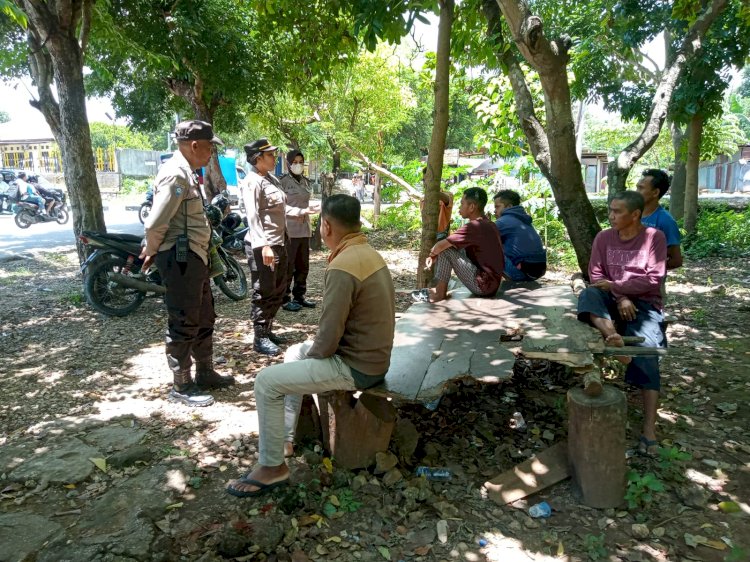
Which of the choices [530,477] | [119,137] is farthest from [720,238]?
[119,137]

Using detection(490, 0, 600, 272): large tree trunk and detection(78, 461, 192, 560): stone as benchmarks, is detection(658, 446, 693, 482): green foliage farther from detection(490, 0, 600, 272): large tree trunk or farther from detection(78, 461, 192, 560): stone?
detection(78, 461, 192, 560): stone

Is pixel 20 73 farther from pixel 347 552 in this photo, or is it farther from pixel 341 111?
pixel 347 552

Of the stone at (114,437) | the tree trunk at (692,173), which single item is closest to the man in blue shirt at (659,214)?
the stone at (114,437)

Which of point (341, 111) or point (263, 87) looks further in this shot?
point (341, 111)

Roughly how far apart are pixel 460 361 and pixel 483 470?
0.71 meters

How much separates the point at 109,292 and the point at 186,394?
119 inches

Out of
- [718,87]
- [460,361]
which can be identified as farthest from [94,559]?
[718,87]

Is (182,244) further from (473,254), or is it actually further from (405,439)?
(473,254)

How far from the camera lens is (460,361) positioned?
3.36 meters

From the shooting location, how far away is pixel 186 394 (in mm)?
4164

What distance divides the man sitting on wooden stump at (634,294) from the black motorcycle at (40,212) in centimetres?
1575

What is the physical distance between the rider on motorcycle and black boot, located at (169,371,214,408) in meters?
14.1

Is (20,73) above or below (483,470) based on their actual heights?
above

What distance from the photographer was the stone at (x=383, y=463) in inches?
129
